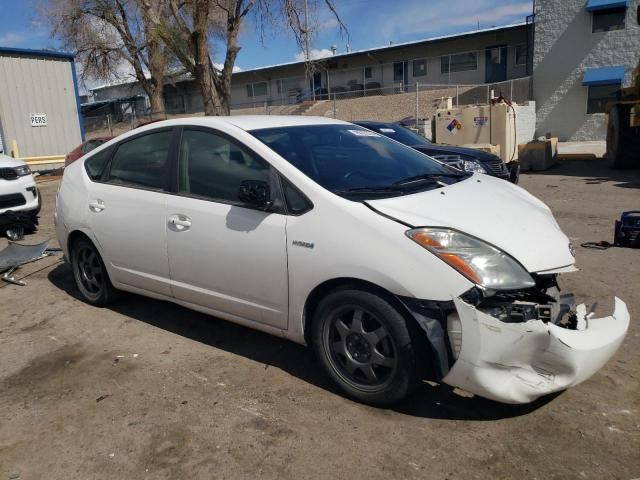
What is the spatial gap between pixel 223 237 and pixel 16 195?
18.0ft

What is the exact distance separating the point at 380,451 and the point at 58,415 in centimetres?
190

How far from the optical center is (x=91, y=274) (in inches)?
190

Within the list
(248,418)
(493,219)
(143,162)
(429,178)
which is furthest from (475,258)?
(143,162)

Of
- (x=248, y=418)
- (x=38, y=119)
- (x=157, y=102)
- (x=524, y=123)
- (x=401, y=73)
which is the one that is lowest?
(x=248, y=418)

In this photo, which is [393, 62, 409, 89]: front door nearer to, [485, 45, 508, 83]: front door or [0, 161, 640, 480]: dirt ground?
[485, 45, 508, 83]: front door

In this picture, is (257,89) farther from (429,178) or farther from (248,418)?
(248,418)

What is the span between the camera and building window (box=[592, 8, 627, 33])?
22.6 m

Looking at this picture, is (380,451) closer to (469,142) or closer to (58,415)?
(58,415)

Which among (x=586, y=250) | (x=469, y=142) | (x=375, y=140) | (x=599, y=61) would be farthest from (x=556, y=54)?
(x=375, y=140)

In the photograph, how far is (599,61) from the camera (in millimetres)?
23328

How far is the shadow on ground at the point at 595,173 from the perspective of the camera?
11.4m

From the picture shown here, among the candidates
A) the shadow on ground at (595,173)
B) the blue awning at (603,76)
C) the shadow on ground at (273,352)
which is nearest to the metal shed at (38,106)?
the shadow on ground at (273,352)

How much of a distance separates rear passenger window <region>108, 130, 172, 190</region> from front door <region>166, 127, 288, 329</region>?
203 millimetres

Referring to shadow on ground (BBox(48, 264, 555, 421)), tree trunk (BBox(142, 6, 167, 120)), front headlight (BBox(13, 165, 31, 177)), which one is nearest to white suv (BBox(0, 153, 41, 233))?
front headlight (BBox(13, 165, 31, 177))
